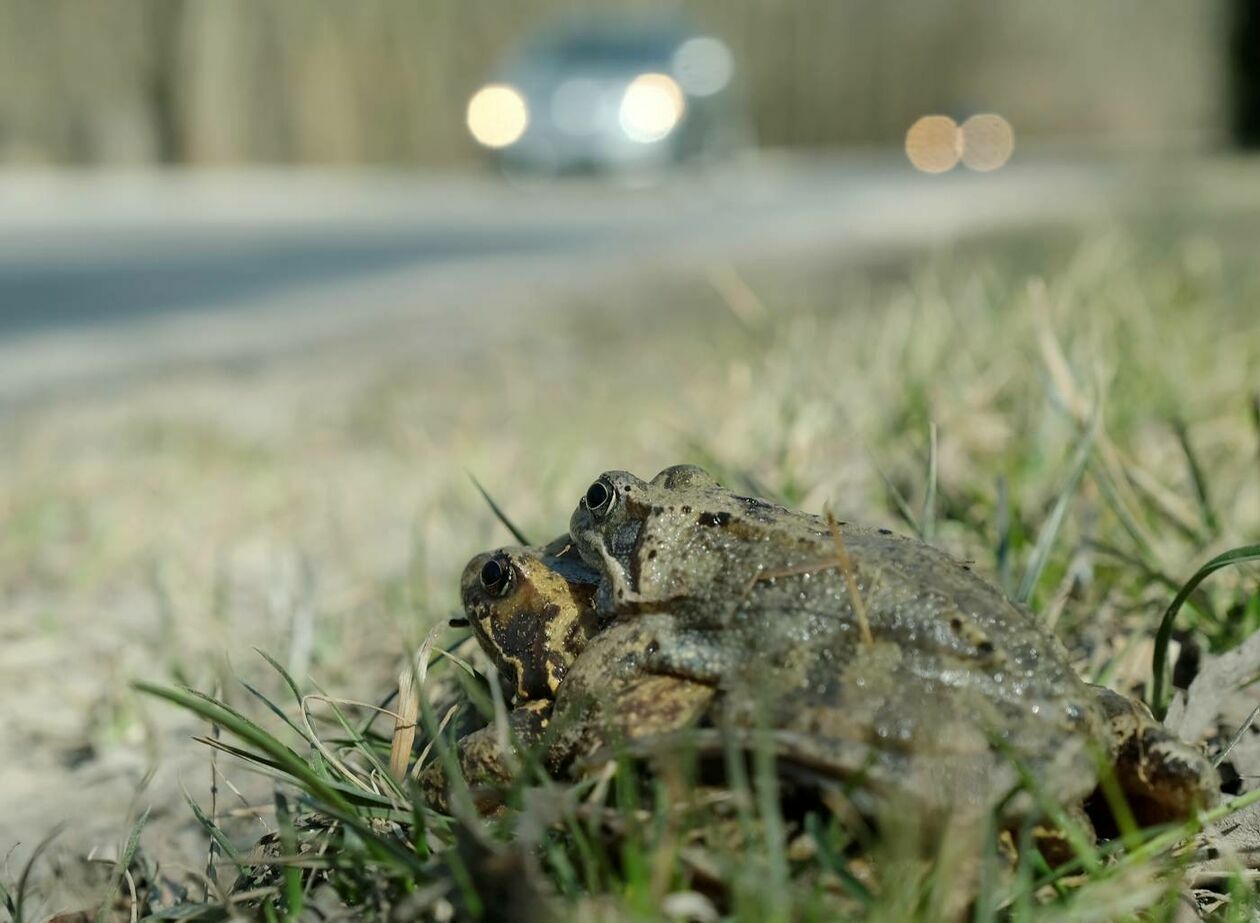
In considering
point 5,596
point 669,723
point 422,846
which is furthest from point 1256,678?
point 5,596

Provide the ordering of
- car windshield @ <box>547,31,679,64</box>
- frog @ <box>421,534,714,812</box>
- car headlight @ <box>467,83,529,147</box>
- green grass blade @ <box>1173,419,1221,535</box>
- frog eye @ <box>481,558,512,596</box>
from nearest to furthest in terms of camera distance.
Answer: frog @ <box>421,534,714,812</box> < frog eye @ <box>481,558,512,596</box> < green grass blade @ <box>1173,419,1221,535</box> < car headlight @ <box>467,83,529,147</box> < car windshield @ <box>547,31,679,64</box>

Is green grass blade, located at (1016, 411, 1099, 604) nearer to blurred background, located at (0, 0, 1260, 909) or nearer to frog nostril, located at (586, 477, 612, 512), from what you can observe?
blurred background, located at (0, 0, 1260, 909)

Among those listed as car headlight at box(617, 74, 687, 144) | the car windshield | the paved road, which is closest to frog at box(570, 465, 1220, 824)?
the paved road

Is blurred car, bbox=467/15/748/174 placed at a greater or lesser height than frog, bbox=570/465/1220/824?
Answer: greater

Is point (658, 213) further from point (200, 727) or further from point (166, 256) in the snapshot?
point (200, 727)

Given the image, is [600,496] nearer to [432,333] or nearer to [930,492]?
[930,492]

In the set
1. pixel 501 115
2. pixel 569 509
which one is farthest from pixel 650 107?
pixel 569 509

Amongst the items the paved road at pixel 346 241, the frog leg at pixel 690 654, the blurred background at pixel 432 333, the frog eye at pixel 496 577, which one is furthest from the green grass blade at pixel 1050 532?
the paved road at pixel 346 241
